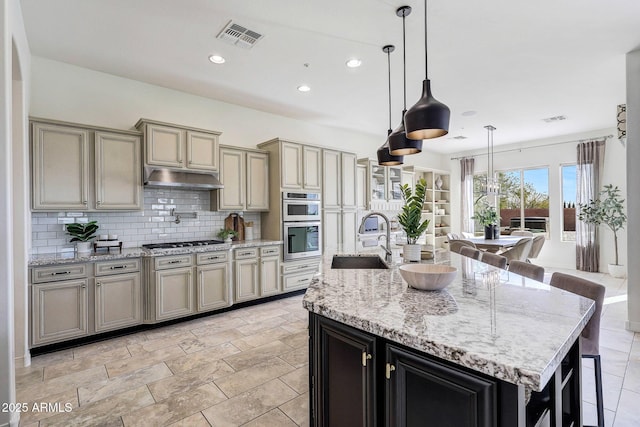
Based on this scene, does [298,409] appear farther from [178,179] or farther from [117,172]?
[117,172]

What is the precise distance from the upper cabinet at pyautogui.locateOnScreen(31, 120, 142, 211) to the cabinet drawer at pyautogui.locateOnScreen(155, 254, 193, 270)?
2.31 ft

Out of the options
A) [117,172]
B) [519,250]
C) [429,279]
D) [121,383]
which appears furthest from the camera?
[519,250]

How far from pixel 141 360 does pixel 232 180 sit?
2516 mm

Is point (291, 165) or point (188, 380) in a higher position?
point (291, 165)

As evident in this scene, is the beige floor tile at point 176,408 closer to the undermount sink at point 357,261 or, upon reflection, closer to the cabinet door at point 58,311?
the undermount sink at point 357,261

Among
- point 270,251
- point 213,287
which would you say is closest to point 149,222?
point 213,287

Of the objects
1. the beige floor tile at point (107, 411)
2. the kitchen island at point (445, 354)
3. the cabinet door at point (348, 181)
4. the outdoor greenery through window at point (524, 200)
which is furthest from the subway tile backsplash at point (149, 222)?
the outdoor greenery through window at point (524, 200)

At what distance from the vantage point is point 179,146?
12.9 feet

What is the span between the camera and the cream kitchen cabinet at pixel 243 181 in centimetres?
445

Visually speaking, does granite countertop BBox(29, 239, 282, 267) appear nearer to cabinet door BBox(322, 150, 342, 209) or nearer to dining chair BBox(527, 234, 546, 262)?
cabinet door BBox(322, 150, 342, 209)

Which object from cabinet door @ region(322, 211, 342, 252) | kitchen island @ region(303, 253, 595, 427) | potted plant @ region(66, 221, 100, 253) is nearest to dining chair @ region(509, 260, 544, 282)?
kitchen island @ region(303, 253, 595, 427)

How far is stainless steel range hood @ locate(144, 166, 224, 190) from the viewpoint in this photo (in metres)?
3.70

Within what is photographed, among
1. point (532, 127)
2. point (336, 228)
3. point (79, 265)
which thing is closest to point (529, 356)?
point (79, 265)

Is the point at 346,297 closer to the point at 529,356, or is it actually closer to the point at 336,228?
the point at 529,356
